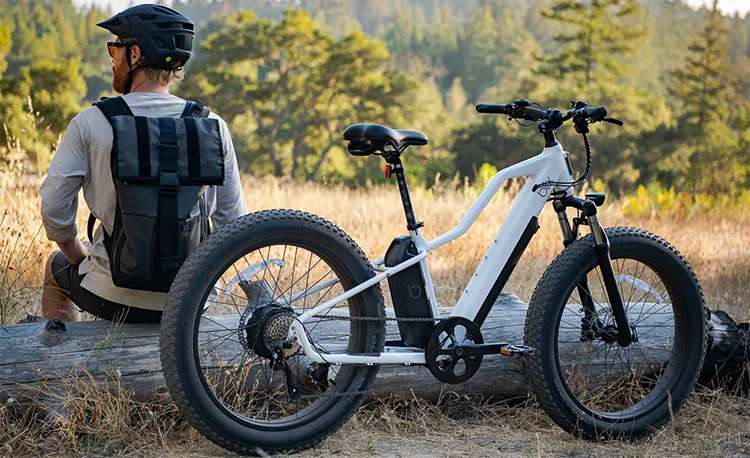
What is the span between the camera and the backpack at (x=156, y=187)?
2.96 m

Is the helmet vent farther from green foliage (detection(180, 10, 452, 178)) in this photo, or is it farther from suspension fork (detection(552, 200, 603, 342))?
green foliage (detection(180, 10, 452, 178))

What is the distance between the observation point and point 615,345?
3953 mm

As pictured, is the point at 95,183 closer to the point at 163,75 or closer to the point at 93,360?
the point at 163,75

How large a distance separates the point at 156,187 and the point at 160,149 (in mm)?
143

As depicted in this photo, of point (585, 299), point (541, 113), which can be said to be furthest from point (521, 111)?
point (585, 299)

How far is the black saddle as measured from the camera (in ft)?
10.2

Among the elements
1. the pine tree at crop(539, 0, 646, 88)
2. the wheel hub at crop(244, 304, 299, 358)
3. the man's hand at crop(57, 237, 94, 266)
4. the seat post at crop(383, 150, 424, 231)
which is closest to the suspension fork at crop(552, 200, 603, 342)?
the seat post at crop(383, 150, 424, 231)

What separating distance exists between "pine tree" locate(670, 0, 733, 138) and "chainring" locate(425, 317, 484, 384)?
40.3 metres

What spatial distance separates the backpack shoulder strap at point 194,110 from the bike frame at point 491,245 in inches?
32.2

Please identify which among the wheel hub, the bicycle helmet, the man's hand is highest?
the bicycle helmet

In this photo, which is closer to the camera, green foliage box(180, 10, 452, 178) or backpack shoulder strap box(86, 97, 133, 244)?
backpack shoulder strap box(86, 97, 133, 244)

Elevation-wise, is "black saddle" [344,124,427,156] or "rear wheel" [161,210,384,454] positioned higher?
"black saddle" [344,124,427,156]

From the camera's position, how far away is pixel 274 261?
315cm

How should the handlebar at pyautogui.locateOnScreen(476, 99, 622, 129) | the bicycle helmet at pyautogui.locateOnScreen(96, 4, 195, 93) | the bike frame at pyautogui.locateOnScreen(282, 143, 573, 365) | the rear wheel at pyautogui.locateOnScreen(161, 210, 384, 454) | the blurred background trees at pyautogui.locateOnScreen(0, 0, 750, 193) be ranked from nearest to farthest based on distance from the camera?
the rear wheel at pyautogui.locateOnScreen(161, 210, 384, 454)
the bicycle helmet at pyautogui.locateOnScreen(96, 4, 195, 93)
the bike frame at pyautogui.locateOnScreen(282, 143, 573, 365)
the handlebar at pyautogui.locateOnScreen(476, 99, 622, 129)
the blurred background trees at pyautogui.locateOnScreen(0, 0, 750, 193)
